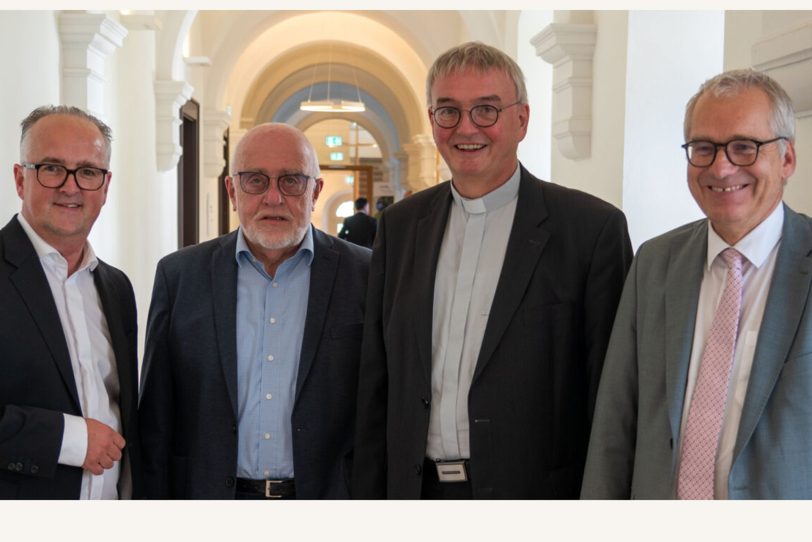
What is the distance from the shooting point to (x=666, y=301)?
6.81ft

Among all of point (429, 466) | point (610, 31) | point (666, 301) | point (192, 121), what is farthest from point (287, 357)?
point (192, 121)

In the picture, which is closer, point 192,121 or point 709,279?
point 709,279

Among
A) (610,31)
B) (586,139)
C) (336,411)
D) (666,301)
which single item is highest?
(610,31)

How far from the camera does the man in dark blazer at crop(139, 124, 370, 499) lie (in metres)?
2.68

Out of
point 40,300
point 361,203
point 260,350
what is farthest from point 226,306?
point 361,203

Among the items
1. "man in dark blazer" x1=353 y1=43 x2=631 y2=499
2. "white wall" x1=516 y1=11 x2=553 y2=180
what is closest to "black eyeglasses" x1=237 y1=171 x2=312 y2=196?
"man in dark blazer" x1=353 y1=43 x2=631 y2=499

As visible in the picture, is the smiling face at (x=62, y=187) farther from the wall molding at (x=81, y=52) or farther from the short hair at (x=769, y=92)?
the wall molding at (x=81, y=52)

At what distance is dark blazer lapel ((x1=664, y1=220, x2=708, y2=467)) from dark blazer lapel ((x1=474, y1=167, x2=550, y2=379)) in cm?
39

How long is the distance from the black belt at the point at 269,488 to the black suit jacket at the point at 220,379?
36 millimetres

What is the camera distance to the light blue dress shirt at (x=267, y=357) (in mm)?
2684

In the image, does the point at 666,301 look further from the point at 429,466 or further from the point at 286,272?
the point at 286,272

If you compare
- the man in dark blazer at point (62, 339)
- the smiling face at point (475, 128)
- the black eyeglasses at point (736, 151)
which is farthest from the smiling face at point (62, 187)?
the black eyeglasses at point (736, 151)

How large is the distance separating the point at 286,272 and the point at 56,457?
0.83 m

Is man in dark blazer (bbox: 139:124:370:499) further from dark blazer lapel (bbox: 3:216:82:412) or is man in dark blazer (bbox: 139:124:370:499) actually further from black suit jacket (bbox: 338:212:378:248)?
black suit jacket (bbox: 338:212:378:248)
